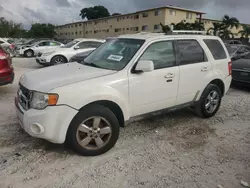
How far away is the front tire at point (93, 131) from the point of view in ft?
10.3

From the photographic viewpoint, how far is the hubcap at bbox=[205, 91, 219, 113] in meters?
4.84

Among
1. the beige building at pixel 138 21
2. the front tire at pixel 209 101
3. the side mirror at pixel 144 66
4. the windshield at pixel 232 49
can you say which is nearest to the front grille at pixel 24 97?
the side mirror at pixel 144 66

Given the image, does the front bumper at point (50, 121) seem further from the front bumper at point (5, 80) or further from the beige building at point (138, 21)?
the beige building at point (138, 21)

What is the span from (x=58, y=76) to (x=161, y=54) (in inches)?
68.4

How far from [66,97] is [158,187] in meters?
1.57

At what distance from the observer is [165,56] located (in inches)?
Answer: 159

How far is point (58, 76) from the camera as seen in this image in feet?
11.2

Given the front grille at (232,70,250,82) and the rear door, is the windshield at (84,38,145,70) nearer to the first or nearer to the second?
the rear door

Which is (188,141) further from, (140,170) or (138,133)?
(140,170)

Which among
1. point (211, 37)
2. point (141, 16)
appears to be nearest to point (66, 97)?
point (211, 37)

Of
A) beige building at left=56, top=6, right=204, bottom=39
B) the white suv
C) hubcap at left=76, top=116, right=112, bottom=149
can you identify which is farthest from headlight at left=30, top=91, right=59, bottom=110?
beige building at left=56, top=6, right=204, bottom=39

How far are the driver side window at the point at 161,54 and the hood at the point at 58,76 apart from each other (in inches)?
29.4

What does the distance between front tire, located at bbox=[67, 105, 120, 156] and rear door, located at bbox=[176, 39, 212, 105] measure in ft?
4.99

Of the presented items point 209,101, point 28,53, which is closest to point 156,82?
point 209,101
